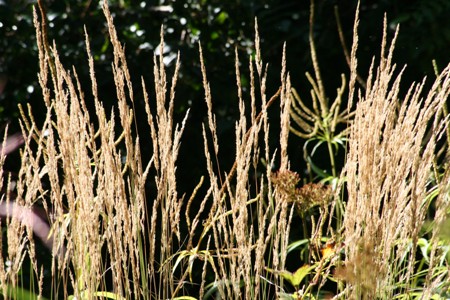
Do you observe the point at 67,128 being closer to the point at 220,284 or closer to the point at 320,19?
the point at 220,284

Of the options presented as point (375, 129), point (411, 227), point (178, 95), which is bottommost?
point (411, 227)

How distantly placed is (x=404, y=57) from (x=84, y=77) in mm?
1657

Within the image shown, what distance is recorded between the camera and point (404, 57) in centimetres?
382

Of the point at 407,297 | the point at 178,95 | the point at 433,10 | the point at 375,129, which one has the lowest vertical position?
the point at 407,297

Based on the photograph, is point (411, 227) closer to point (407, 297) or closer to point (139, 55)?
point (407, 297)

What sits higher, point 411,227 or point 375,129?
point 375,129

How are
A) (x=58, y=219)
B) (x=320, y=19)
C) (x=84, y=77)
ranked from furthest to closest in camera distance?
(x=320, y=19)
(x=84, y=77)
(x=58, y=219)

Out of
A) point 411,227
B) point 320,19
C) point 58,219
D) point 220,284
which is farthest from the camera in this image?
point 320,19

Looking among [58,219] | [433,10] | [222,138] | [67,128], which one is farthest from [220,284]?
[433,10]

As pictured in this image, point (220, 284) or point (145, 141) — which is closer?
point (220, 284)

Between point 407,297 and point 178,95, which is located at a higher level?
point 178,95

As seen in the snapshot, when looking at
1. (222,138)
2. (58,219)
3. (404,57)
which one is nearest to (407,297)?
(58,219)

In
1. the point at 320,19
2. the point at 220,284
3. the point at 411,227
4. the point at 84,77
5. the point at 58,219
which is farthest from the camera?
the point at 320,19

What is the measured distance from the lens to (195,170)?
375 centimetres
